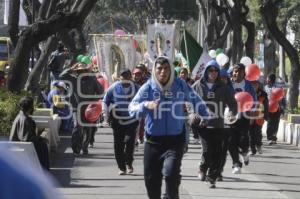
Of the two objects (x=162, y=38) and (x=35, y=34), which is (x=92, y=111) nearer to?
(x=35, y=34)

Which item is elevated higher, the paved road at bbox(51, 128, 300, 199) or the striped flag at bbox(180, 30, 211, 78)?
the striped flag at bbox(180, 30, 211, 78)

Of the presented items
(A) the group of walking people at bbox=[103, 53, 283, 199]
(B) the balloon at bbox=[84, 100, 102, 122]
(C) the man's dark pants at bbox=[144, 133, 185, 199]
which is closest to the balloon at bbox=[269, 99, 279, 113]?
(A) the group of walking people at bbox=[103, 53, 283, 199]

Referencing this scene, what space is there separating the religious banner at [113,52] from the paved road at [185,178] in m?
12.2

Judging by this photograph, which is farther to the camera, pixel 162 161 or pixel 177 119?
pixel 177 119

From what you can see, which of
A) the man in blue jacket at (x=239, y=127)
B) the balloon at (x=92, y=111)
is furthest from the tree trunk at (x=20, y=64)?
the man in blue jacket at (x=239, y=127)

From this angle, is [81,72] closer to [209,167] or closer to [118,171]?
[118,171]

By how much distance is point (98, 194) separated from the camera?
10.8 m

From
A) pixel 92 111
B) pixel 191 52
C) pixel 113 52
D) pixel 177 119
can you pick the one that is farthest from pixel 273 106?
pixel 177 119

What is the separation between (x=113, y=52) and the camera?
99.9 ft

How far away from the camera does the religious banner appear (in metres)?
30.1

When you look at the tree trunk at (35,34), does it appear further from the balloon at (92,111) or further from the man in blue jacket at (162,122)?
the man in blue jacket at (162,122)

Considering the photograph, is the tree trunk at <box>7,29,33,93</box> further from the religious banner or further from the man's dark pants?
the religious banner

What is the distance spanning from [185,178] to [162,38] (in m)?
17.6

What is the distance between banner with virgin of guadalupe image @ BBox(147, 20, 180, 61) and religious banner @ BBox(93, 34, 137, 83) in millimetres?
834
